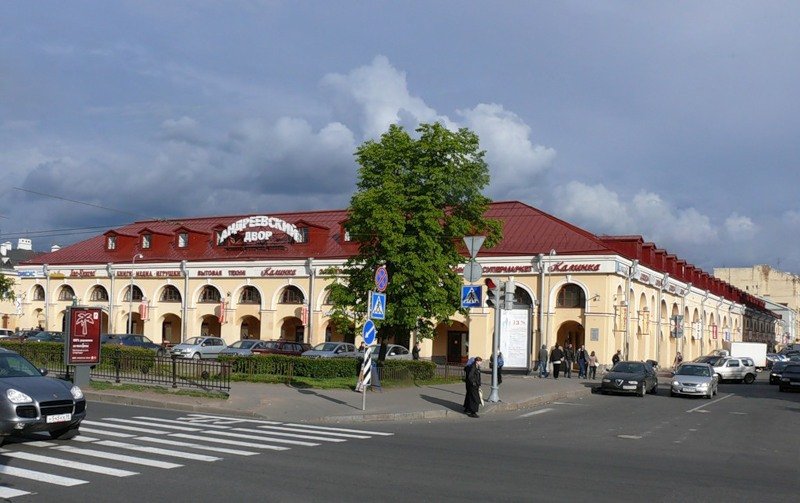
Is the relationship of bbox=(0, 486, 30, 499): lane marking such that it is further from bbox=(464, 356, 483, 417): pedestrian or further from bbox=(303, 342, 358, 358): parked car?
bbox=(303, 342, 358, 358): parked car

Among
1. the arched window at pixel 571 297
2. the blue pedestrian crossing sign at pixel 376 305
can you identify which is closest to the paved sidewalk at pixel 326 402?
the blue pedestrian crossing sign at pixel 376 305

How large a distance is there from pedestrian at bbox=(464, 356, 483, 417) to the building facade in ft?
60.7

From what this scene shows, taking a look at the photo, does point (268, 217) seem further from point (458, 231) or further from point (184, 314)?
point (458, 231)

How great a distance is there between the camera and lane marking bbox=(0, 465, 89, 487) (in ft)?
33.3

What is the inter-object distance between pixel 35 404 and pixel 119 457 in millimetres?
1711

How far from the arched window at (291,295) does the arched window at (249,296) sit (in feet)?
6.99

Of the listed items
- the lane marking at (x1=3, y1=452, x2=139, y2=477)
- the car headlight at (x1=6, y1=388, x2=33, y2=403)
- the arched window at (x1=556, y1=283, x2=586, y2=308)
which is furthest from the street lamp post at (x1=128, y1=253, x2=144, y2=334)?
the lane marking at (x1=3, y1=452, x2=139, y2=477)

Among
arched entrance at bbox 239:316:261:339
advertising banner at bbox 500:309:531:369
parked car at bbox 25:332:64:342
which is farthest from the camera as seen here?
arched entrance at bbox 239:316:261:339

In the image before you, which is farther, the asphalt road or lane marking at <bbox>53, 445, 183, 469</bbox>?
lane marking at <bbox>53, 445, 183, 469</bbox>

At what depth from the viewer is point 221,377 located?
24172mm

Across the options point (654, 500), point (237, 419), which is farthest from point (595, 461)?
point (237, 419)

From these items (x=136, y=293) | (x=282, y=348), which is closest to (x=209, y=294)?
(x=136, y=293)

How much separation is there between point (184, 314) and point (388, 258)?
108 feet

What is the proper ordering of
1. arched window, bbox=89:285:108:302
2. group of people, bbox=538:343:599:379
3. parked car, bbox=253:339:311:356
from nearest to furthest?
group of people, bbox=538:343:599:379, parked car, bbox=253:339:311:356, arched window, bbox=89:285:108:302
